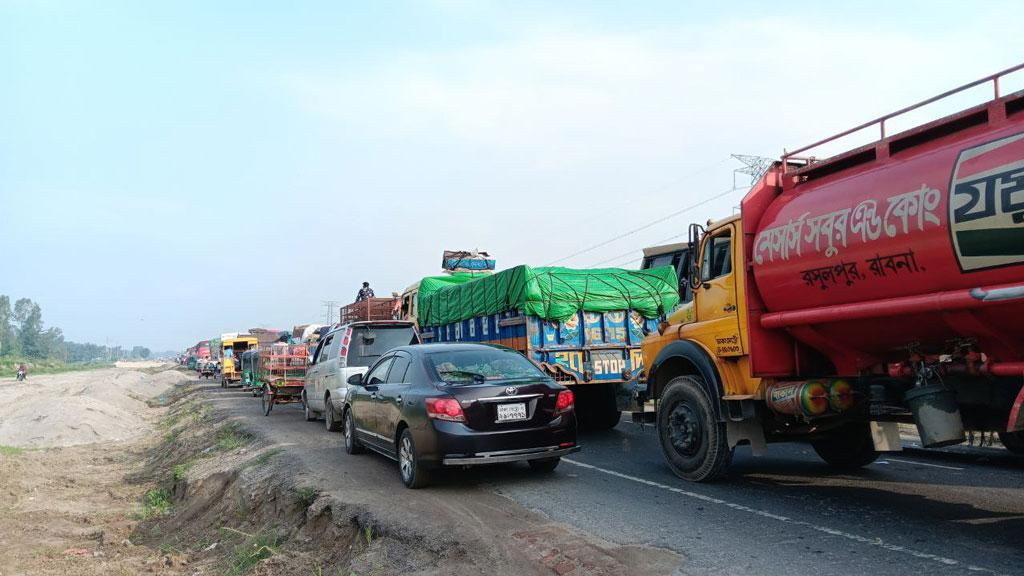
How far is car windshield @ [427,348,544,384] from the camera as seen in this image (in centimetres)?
770

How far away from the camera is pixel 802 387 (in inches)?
249

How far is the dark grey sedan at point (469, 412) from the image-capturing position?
710cm

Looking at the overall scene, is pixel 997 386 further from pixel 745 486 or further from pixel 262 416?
pixel 262 416

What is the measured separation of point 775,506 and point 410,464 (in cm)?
382

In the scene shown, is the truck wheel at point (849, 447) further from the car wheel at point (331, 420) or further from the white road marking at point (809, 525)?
the car wheel at point (331, 420)

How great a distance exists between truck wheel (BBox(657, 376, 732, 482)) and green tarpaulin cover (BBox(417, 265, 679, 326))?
3377 millimetres

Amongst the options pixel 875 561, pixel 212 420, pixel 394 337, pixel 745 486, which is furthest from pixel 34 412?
pixel 875 561

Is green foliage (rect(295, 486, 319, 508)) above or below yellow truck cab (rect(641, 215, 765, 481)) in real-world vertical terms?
below

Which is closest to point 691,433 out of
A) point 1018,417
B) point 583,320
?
point 1018,417

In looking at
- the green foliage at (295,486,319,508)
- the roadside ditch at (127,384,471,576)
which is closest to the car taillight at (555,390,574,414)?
the roadside ditch at (127,384,471,576)

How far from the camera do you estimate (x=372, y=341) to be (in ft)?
43.0

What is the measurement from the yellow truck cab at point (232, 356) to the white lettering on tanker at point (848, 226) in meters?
35.0

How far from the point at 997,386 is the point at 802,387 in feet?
5.24

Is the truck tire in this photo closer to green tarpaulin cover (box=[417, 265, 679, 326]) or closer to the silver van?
green tarpaulin cover (box=[417, 265, 679, 326])
